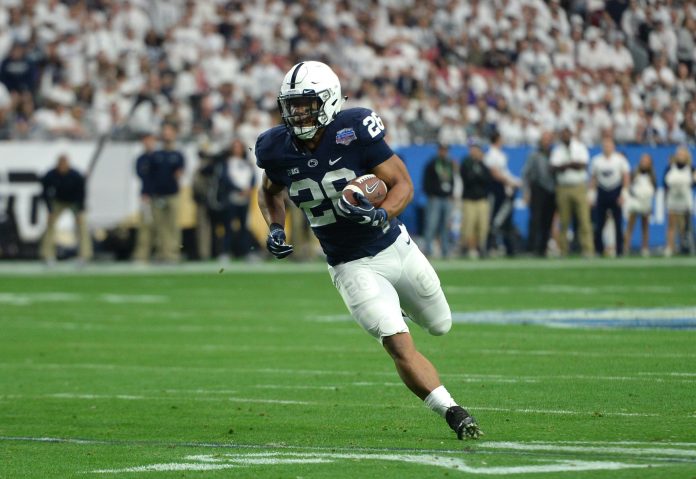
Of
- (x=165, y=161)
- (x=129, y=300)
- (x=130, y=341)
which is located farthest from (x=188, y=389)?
(x=165, y=161)

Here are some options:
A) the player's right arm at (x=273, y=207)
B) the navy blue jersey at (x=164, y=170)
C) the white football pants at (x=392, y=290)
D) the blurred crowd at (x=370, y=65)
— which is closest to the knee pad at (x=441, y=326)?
the white football pants at (x=392, y=290)

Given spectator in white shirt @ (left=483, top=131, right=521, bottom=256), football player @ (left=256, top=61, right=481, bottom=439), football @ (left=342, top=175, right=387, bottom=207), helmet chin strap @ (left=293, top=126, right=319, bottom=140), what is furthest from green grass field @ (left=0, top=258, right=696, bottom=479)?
spectator in white shirt @ (left=483, top=131, right=521, bottom=256)

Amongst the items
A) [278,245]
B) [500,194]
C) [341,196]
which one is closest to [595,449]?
[341,196]

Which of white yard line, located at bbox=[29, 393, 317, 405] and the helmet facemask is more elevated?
the helmet facemask

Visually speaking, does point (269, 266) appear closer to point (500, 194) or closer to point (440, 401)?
point (500, 194)

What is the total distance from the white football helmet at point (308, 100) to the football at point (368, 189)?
0.35 meters

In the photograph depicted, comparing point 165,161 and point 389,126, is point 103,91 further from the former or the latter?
point 389,126

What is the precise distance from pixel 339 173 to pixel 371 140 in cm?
23

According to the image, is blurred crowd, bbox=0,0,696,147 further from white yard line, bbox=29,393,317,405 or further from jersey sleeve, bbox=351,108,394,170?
jersey sleeve, bbox=351,108,394,170

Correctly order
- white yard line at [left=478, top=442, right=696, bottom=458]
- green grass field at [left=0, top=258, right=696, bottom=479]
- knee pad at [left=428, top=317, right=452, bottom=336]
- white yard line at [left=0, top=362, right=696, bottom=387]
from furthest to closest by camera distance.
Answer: white yard line at [left=0, top=362, right=696, bottom=387] → knee pad at [left=428, top=317, right=452, bottom=336] → green grass field at [left=0, top=258, right=696, bottom=479] → white yard line at [left=478, top=442, right=696, bottom=458]

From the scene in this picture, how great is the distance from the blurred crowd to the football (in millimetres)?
16579

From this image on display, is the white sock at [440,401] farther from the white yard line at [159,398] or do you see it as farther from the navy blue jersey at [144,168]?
the navy blue jersey at [144,168]

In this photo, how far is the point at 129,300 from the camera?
55.1 feet

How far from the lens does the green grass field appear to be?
250 inches
